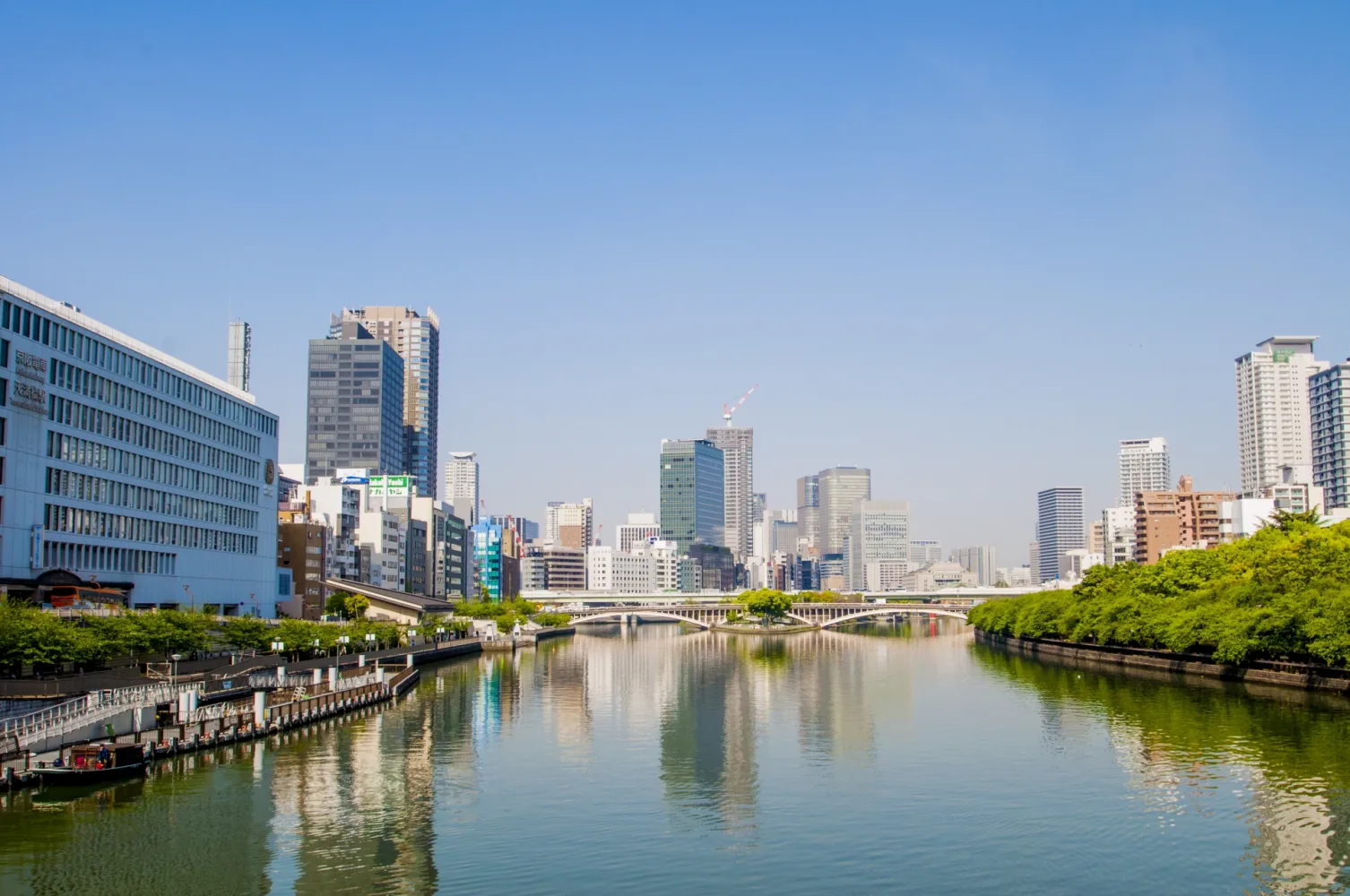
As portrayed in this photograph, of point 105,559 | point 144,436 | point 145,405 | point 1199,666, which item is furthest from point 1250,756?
point 145,405

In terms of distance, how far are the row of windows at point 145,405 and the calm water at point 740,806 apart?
40.5 meters

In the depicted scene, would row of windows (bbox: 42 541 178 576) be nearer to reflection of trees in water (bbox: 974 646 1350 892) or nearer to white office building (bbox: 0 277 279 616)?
white office building (bbox: 0 277 279 616)

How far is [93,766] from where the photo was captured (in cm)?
4991

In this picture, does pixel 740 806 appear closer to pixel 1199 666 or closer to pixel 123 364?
pixel 1199 666

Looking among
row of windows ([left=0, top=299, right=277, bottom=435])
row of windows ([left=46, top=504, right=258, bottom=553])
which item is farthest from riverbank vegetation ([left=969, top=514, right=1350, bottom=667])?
row of windows ([left=0, top=299, right=277, bottom=435])

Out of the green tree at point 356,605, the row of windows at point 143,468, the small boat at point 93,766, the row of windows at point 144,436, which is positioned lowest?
the small boat at point 93,766

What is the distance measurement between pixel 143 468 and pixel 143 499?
2.84 meters

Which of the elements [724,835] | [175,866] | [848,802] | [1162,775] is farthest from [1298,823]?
[175,866]

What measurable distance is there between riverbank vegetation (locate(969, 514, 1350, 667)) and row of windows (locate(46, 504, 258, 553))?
291 ft

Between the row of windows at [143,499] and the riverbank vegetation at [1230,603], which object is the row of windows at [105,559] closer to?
the row of windows at [143,499]

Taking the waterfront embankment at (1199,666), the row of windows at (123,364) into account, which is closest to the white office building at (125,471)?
the row of windows at (123,364)

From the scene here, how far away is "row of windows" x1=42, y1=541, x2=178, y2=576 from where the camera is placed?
307 ft

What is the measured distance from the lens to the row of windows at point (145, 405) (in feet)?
312

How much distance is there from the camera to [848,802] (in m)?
49.7
